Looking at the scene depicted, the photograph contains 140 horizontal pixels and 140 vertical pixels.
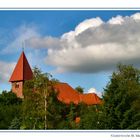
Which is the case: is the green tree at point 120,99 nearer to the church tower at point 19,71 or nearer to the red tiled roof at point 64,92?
the red tiled roof at point 64,92

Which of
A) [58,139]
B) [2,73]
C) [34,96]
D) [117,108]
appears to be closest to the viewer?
[58,139]

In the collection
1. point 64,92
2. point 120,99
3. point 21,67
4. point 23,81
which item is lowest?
point 120,99

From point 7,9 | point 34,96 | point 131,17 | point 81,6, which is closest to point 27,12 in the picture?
point 7,9

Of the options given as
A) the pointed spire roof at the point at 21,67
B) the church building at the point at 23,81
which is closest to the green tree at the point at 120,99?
the church building at the point at 23,81

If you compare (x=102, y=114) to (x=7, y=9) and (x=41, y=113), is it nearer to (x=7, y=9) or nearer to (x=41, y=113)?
(x=41, y=113)

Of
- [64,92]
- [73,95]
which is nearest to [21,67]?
[73,95]

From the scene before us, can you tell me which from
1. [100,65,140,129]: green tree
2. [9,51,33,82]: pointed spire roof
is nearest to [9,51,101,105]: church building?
[9,51,33,82]: pointed spire roof

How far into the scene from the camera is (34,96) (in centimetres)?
611

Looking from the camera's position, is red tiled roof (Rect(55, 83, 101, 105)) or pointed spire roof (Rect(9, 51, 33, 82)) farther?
red tiled roof (Rect(55, 83, 101, 105))

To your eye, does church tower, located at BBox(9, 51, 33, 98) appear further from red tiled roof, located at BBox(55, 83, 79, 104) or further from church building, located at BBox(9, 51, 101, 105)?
red tiled roof, located at BBox(55, 83, 79, 104)

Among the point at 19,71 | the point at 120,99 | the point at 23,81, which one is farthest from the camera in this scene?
the point at 23,81

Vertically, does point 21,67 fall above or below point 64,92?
below

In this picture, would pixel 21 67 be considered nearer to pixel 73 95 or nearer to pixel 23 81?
pixel 23 81

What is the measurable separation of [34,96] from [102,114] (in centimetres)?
116
